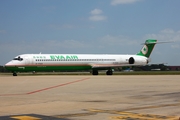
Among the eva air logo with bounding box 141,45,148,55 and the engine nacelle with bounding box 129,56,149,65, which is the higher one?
the eva air logo with bounding box 141,45,148,55

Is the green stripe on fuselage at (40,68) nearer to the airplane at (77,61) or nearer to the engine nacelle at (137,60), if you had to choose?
the airplane at (77,61)

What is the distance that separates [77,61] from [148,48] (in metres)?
16.6

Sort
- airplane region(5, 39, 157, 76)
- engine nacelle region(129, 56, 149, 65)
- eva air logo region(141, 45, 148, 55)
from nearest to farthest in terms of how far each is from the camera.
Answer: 1. airplane region(5, 39, 157, 76)
2. engine nacelle region(129, 56, 149, 65)
3. eva air logo region(141, 45, 148, 55)

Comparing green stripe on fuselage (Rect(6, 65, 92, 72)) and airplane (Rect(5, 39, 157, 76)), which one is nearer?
Result: green stripe on fuselage (Rect(6, 65, 92, 72))

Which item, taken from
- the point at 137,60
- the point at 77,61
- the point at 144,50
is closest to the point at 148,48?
the point at 144,50

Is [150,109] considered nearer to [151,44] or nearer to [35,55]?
[35,55]

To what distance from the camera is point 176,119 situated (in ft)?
26.9

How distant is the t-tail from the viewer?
198ft

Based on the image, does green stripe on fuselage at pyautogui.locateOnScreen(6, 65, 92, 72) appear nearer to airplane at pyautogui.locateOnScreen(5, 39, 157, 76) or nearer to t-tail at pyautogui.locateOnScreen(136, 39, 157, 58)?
airplane at pyautogui.locateOnScreen(5, 39, 157, 76)

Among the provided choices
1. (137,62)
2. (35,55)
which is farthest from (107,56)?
(35,55)

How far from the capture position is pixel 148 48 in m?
60.4

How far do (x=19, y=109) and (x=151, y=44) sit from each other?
52.2 meters

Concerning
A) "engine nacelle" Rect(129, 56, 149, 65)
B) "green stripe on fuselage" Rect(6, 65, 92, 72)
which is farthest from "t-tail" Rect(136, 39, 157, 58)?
"green stripe on fuselage" Rect(6, 65, 92, 72)

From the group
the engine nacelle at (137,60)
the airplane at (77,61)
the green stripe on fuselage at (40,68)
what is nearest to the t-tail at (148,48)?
the airplane at (77,61)
